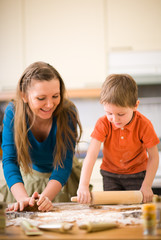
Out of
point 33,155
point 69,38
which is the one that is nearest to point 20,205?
point 33,155

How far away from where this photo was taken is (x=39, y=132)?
1.55m

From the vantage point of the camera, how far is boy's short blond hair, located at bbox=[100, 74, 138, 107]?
53.0 inches

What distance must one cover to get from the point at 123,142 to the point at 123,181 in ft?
0.70

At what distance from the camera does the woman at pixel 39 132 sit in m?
1.34

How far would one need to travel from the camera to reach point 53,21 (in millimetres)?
3379

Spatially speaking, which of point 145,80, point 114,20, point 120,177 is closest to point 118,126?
point 120,177

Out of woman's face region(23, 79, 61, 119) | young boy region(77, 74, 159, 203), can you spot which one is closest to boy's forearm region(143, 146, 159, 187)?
young boy region(77, 74, 159, 203)

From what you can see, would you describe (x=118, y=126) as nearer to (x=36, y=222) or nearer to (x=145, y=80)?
(x=36, y=222)

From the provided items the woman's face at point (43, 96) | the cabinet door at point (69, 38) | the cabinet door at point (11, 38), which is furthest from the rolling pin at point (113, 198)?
the cabinet door at point (11, 38)

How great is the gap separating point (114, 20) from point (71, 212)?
8.70 ft

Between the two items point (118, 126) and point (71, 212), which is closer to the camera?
point (71, 212)

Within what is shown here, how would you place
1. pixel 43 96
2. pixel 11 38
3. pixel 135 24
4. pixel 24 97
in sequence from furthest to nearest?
pixel 11 38
pixel 135 24
pixel 24 97
pixel 43 96

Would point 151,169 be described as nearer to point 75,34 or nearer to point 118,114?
point 118,114

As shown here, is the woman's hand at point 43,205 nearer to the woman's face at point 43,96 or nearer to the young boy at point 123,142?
the young boy at point 123,142
